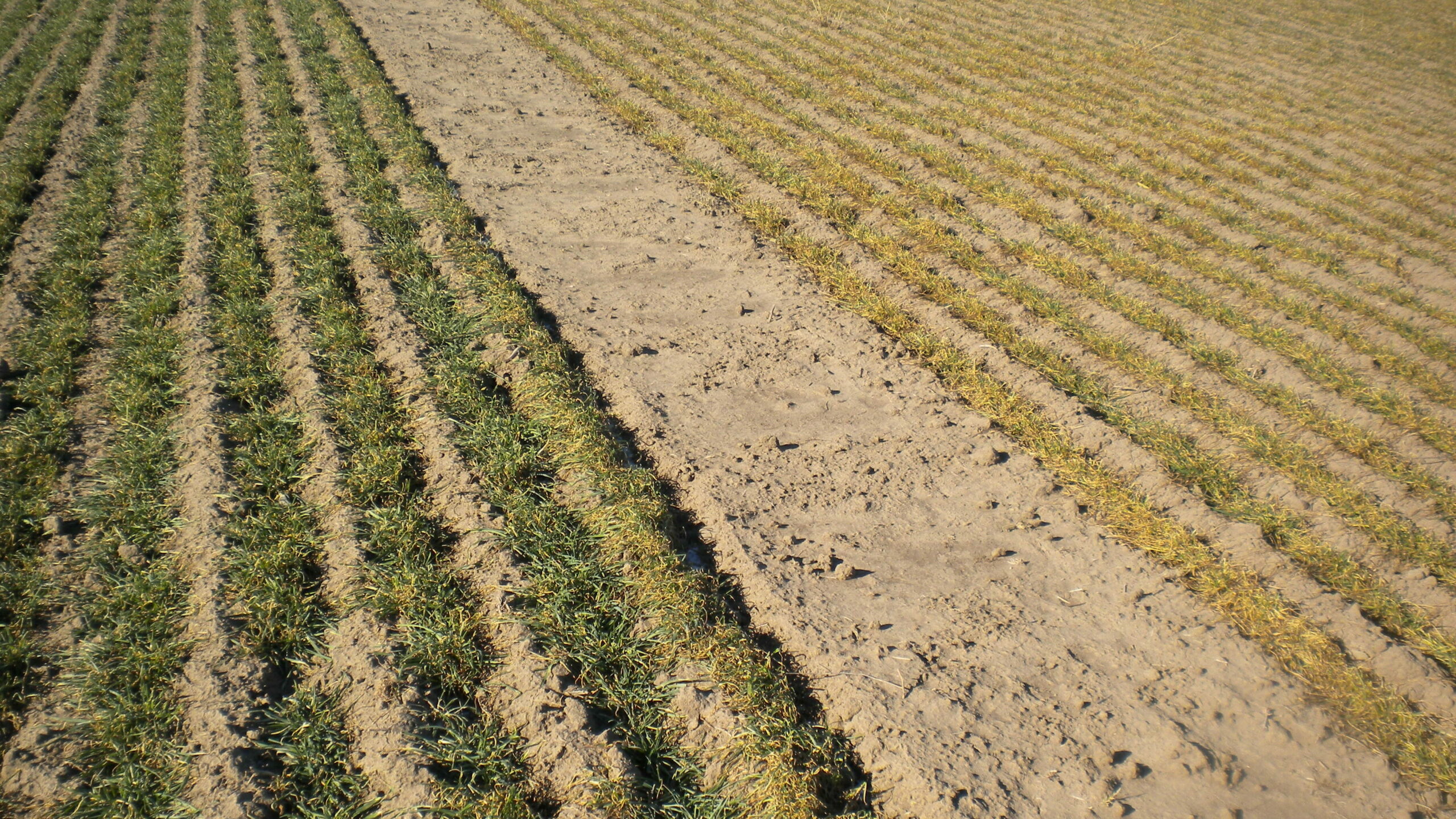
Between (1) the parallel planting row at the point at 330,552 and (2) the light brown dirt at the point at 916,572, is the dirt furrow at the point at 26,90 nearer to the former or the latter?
(1) the parallel planting row at the point at 330,552

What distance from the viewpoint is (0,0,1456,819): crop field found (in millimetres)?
2559

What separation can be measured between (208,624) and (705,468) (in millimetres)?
2000

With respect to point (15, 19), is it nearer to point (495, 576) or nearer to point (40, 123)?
point (40, 123)

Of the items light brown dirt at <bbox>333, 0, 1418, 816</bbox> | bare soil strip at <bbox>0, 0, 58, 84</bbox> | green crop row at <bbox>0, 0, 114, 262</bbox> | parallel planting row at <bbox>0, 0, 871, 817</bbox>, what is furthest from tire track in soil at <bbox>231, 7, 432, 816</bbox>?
bare soil strip at <bbox>0, 0, 58, 84</bbox>

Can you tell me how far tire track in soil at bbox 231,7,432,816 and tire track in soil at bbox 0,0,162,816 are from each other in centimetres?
73

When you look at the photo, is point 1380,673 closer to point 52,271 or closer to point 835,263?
point 835,263

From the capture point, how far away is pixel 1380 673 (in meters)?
2.95

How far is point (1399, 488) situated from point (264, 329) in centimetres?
581

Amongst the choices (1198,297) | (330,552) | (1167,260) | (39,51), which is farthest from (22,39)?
(1198,297)

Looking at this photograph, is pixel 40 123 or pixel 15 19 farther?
pixel 15 19

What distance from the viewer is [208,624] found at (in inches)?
109

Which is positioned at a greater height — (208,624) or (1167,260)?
(1167,260)

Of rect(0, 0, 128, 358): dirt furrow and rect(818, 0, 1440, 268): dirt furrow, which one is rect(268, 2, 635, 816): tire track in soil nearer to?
rect(0, 0, 128, 358): dirt furrow

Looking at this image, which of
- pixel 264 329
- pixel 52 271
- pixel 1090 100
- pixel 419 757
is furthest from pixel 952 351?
pixel 1090 100
